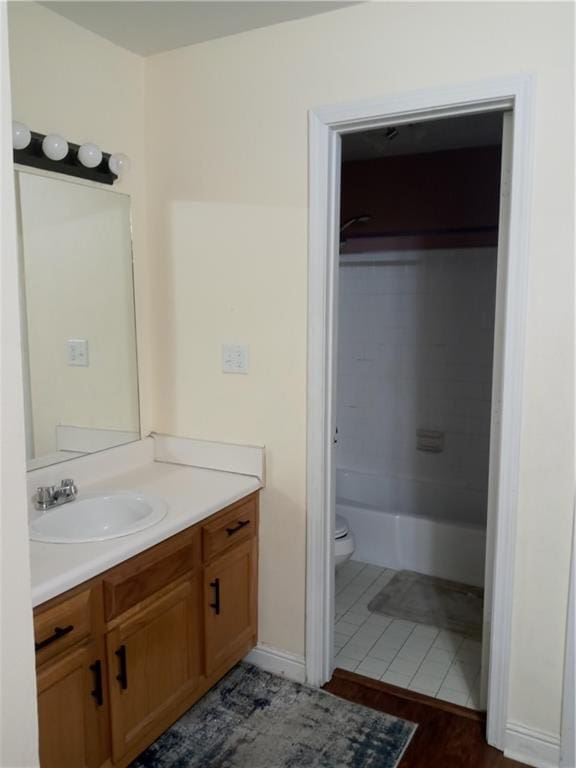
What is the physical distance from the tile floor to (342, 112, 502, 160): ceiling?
7.32 ft

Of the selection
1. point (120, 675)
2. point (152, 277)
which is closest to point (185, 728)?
point (120, 675)

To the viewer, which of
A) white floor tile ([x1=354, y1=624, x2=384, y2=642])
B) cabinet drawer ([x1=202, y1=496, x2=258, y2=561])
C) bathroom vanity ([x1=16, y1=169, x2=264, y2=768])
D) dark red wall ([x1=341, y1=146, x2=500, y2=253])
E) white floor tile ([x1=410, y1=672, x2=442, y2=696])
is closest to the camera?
bathroom vanity ([x1=16, y1=169, x2=264, y2=768])

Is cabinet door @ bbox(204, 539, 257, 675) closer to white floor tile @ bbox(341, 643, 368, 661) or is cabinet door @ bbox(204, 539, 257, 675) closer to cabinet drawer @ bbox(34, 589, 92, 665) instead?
white floor tile @ bbox(341, 643, 368, 661)

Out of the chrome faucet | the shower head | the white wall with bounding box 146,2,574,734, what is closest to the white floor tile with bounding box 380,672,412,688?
the white wall with bounding box 146,2,574,734

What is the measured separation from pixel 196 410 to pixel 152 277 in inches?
22.4

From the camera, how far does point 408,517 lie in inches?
131

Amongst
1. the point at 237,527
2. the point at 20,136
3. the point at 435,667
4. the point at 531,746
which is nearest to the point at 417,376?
the point at 435,667

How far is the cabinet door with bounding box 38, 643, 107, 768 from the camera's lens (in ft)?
4.85

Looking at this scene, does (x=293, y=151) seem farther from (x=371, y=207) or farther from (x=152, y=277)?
(x=371, y=207)

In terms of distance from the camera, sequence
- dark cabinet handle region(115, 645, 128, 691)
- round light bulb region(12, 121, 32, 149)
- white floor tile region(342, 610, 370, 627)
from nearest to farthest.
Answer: dark cabinet handle region(115, 645, 128, 691) < round light bulb region(12, 121, 32, 149) < white floor tile region(342, 610, 370, 627)

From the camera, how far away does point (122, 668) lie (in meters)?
1.71

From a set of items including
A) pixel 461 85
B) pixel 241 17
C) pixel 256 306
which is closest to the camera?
pixel 461 85

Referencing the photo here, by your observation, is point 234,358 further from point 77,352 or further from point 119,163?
point 119,163

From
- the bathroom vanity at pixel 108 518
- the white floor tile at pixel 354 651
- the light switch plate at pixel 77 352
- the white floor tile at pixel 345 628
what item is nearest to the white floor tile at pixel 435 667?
the white floor tile at pixel 354 651
